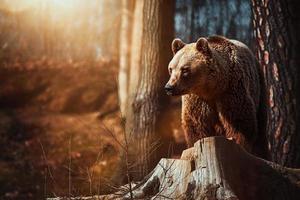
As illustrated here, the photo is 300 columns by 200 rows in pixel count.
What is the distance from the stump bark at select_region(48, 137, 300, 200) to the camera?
14.4ft

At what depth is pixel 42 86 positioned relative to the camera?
17.7 meters

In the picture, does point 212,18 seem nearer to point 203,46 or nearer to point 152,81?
point 152,81

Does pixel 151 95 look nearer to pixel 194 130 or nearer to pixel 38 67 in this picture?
pixel 194 130

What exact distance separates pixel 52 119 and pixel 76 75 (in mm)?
2554

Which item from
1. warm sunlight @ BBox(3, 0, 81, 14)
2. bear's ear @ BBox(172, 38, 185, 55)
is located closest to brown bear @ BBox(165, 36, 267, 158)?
bear's ear @ BBox(172, 38, 185, 55)

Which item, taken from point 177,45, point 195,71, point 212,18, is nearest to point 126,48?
point 212,18

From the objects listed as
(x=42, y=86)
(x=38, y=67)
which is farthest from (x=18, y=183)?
(x=38, y=67)

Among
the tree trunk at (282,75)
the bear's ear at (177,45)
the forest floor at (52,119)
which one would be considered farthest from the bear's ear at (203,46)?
the forest floor at (52,119)

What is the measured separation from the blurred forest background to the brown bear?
1.69 meters

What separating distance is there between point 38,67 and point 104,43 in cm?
268

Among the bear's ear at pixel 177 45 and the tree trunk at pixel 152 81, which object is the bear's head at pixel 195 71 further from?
the tree trunk at pixel 152 81

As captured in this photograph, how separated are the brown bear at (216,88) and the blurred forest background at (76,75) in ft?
5.54

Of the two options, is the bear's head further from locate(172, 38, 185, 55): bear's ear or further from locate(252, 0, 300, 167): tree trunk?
locate(252, 0, 300, 167): tree trunk

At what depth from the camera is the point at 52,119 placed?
1623cm
